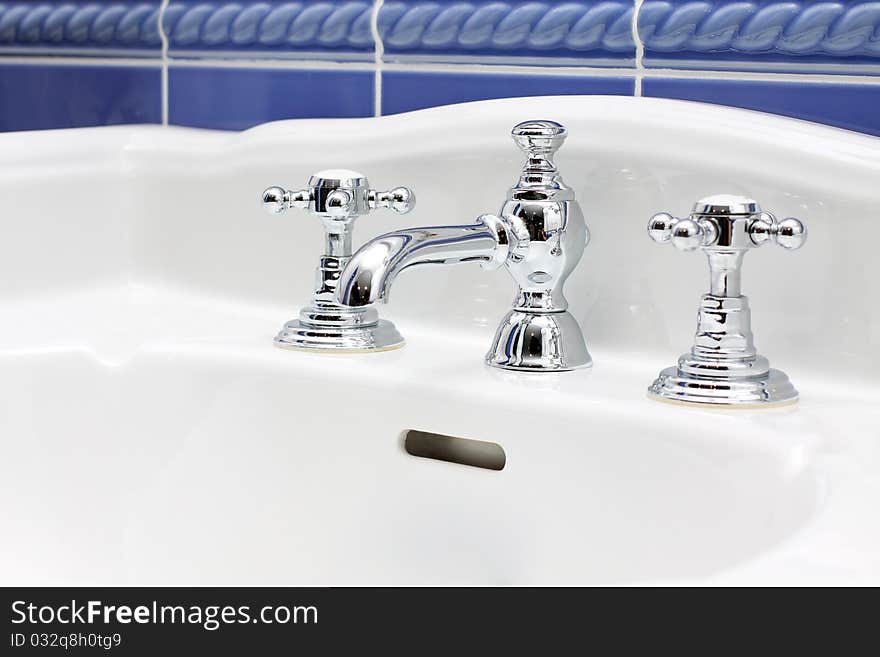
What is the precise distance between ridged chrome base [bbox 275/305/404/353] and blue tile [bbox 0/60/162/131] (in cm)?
34

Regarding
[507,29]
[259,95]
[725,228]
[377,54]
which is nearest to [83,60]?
[259,95]

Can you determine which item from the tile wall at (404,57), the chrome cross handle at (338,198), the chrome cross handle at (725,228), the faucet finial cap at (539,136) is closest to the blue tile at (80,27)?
the tile wall at (404,57)

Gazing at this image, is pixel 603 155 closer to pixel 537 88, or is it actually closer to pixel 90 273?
pixel 537 88

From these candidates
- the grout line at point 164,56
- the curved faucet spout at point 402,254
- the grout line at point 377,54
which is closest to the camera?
the curved faucet spout at point 402,254

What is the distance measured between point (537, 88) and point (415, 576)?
312 mm

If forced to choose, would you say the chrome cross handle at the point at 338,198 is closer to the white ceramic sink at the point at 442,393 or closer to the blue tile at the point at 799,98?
the white ceramic sink at the point at 442,393

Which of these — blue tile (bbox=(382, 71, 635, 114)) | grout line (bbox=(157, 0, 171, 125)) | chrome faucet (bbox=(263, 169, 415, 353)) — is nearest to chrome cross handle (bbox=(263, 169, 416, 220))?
chrome faucet (bbox=(263, 169, 415, 353))

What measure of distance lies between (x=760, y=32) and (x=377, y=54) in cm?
27

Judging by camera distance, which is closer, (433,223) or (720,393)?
(720,393)

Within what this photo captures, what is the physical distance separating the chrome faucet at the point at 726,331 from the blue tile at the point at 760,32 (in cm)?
14

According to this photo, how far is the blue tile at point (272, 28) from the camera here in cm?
85

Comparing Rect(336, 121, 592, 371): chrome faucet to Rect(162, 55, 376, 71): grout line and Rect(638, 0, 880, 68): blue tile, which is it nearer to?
Rect(638, 0, 880, 68): blue tile

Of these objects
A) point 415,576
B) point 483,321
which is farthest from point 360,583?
point 483,321
